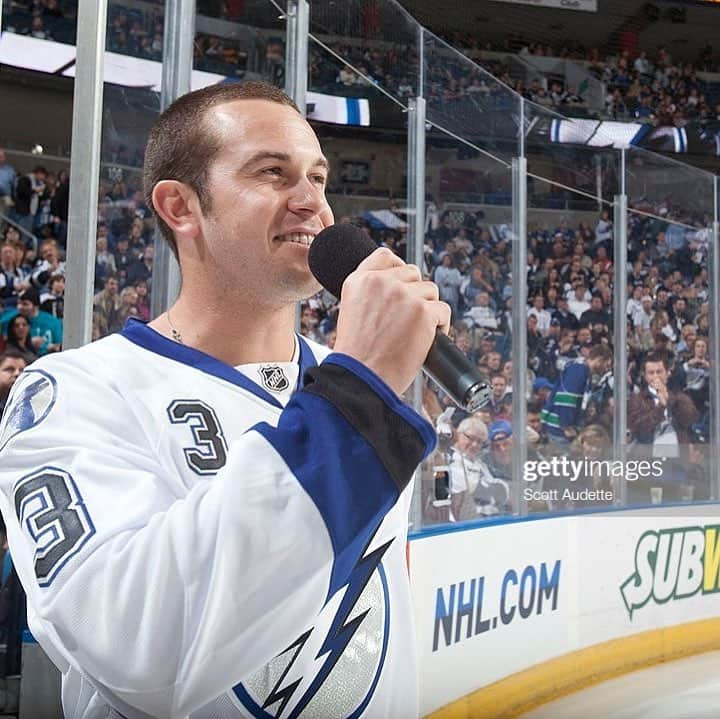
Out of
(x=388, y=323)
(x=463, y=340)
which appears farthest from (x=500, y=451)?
(x=388, y=323)

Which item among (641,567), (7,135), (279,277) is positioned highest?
(7,135)

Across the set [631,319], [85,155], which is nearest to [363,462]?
[85,155]

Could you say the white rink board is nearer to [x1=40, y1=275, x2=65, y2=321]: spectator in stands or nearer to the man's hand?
[x1=40, y1=275, x2=65, y2=321]: spectator in stands

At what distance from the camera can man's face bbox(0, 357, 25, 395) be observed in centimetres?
292

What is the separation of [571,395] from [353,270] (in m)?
3.89

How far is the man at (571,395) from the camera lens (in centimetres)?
447

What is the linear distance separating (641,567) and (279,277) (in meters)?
3.97

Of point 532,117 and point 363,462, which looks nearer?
point 363,462

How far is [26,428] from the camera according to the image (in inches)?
29.8

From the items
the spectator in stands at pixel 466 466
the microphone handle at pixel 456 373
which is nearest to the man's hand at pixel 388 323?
the microphone handle at pixel 456 373

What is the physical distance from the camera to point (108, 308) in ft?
6.13

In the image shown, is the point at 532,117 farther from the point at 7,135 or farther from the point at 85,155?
the point at 7,135

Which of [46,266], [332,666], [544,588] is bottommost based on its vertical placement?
[544,588]

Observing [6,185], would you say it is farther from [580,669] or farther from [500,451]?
[580,669]
